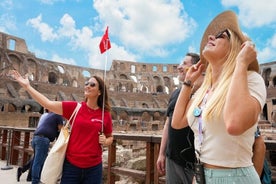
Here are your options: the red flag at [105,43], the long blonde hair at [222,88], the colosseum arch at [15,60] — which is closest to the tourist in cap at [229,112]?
the long blonde hair at [222,88]

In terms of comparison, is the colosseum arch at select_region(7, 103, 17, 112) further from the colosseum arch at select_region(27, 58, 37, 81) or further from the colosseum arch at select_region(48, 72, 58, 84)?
the colosseum arch at select_region(48, 72, 58, 84)

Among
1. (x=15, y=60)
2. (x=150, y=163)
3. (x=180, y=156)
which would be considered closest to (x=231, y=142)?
(x=180, y=156)

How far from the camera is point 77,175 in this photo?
7.86ft

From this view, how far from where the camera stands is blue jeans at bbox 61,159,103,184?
237cm

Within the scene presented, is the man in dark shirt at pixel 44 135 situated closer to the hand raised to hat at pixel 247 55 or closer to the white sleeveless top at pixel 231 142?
the white sleeveless top at pixel 231 142

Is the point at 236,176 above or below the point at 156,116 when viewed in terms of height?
above

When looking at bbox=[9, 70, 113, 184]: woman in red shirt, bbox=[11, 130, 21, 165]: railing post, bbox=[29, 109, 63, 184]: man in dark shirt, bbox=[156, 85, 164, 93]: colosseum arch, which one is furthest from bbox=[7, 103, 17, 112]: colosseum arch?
bbox=[156, 85, 164, 93]: colosseum arch

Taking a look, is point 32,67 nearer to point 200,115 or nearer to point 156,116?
point 156,116

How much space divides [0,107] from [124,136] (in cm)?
2103

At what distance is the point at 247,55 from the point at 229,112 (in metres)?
0.35

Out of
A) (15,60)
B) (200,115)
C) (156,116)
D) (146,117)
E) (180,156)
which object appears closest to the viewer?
(200,115)

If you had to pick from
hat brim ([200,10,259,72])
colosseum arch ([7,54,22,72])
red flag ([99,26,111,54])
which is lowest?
hat brim ([200,10,259,72])

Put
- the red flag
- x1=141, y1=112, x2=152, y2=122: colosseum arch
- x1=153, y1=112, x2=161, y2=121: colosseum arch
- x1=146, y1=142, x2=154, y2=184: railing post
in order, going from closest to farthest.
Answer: x1=146, y1=142, x2=154, y2=184: railing post → the red flag → x1=141, y1=112, x2=152, y2=122: colosseum arch → x1=153, y1=112, x2=161, y2=121: colosseum arch

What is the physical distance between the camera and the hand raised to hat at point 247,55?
1213 mm
